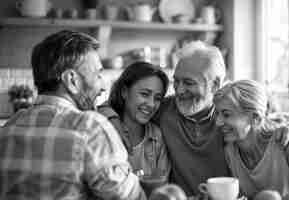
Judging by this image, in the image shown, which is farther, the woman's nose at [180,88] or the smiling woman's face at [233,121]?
the woman's nose at [180,88]

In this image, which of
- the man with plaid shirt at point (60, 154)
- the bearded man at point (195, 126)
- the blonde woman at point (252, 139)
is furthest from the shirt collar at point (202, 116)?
the man with plaid shirt at point (60, 154)

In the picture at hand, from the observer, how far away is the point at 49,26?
371 centimetres

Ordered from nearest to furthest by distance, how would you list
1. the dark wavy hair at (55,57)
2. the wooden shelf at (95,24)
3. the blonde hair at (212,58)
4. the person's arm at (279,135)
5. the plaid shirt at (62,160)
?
the plaid shirt at (62,160) < the dark wavy hair at (55,57) < the person's arm at (279,135) < the blonde hair at (212,58) < the wooden shelf at (95,24)

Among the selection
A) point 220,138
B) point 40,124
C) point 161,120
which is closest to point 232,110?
point 220,138

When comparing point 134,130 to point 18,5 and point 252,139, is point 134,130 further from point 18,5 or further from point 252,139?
point 18,5

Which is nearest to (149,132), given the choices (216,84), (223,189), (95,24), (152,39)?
(216,84)

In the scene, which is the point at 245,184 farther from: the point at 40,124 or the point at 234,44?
the point at 234,44

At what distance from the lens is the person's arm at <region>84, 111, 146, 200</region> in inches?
46.3

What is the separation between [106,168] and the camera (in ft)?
3.87

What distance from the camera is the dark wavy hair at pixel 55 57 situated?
1283 mm

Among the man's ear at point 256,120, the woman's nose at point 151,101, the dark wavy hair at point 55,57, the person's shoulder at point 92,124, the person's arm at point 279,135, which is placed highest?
the dark wavy hair at point 55,57

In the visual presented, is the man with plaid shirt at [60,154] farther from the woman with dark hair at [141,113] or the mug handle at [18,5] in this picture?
the mug handle at [18,5]

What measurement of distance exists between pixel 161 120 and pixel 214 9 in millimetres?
2391

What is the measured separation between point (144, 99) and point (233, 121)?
1.30 feet
